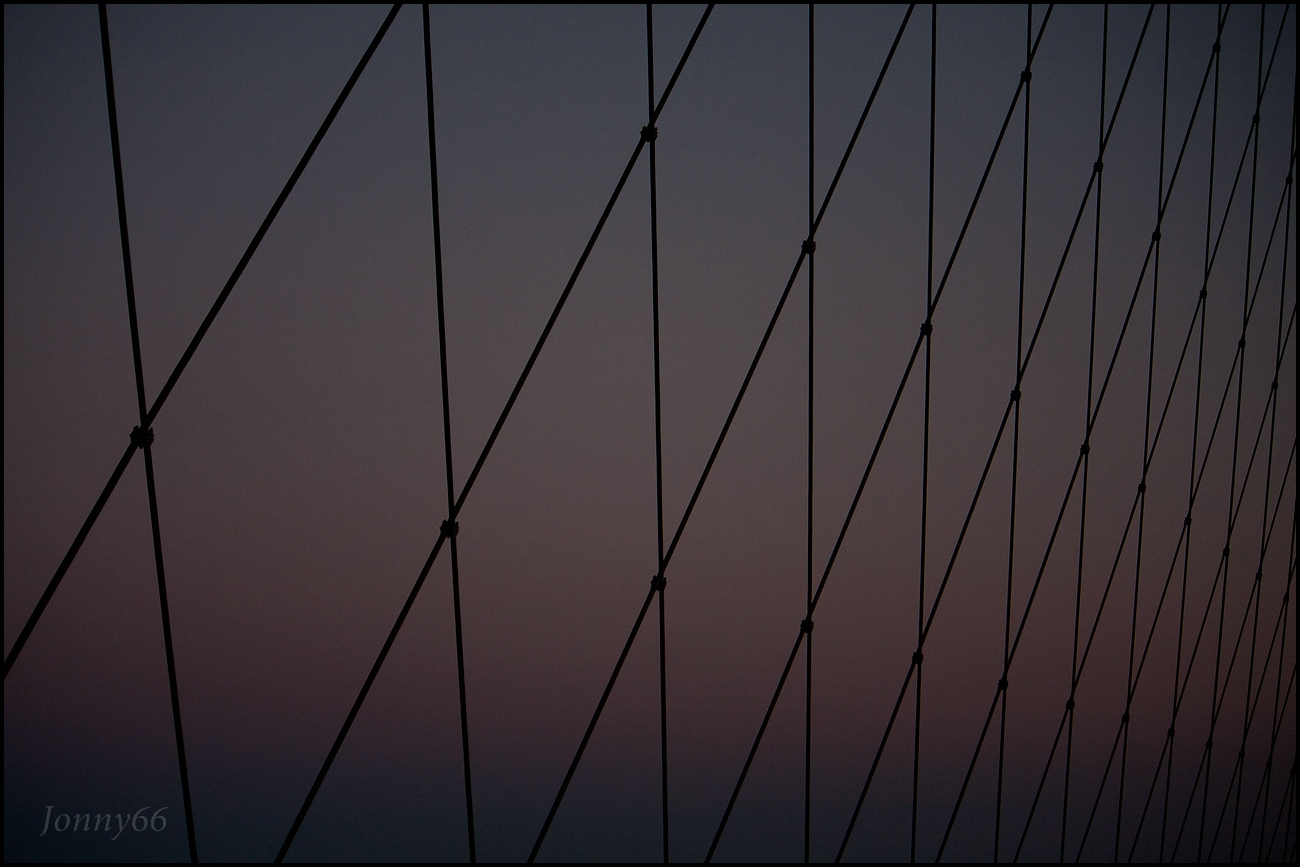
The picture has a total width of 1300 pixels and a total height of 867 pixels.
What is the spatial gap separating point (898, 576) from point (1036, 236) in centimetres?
305

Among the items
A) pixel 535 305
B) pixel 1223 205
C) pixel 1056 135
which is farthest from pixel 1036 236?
pixel 535 305

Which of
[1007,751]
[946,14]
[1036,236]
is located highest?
[946,14]

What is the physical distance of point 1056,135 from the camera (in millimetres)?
7363

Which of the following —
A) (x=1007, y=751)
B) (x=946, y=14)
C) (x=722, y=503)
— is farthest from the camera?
(x=1007, y=751)

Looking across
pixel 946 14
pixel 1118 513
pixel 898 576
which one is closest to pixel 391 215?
pixel 946 14

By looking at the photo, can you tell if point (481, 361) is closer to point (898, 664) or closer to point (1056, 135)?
point (898, 664)

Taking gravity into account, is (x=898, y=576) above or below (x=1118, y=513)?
below

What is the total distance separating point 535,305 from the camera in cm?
748

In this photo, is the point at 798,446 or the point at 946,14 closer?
the point at 946,14

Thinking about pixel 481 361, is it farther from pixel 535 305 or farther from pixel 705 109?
pixel 705 109

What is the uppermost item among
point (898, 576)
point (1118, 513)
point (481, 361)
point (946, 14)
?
point (946, 14)

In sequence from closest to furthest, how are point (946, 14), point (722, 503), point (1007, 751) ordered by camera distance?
point (946, 14), point (722, 503), point (1007, 751)

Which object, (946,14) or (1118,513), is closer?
(946,14)

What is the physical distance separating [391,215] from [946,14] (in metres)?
4.71
